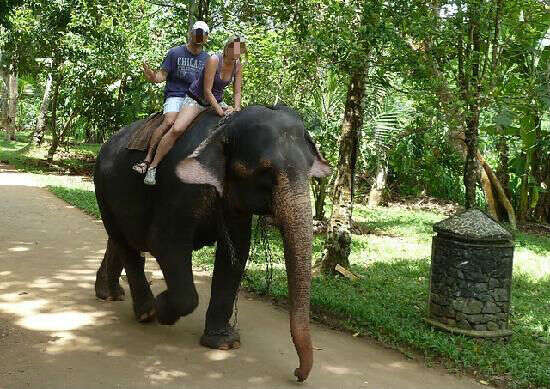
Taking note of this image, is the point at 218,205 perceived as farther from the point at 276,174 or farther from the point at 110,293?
the point at 110,293

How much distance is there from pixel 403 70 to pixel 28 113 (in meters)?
40.3

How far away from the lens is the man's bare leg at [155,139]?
17.5ft

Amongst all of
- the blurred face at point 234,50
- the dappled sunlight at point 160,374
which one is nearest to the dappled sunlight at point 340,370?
the dappled sunlight at point 160,374

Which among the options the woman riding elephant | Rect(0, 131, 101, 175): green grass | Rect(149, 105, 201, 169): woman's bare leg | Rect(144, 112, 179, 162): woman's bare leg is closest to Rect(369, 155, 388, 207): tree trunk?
Rect(0, 131, 101, 175): green grass

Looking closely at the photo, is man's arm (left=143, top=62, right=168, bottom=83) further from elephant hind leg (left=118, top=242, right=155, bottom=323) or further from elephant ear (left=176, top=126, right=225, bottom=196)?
elephant hind leg (left=118, top=242, right=155, bottom=323)

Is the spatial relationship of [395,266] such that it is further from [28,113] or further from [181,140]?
[28,113]

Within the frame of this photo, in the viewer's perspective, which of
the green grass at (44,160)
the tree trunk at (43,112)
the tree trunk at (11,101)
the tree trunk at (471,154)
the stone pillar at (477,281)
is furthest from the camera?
the tree trunk at (11,101)

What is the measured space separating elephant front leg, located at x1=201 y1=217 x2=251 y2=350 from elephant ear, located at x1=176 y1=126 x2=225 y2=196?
65cm

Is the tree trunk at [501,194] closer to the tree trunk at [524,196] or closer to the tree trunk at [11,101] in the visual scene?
the tree trunk at [524,196]

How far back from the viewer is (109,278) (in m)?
6.69

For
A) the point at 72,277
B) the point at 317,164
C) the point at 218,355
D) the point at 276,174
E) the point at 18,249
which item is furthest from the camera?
the point at 18,249

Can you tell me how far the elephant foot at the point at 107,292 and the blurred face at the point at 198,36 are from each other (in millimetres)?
2738

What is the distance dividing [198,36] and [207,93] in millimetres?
723

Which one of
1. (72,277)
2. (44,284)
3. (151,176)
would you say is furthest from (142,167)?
(72,277)
